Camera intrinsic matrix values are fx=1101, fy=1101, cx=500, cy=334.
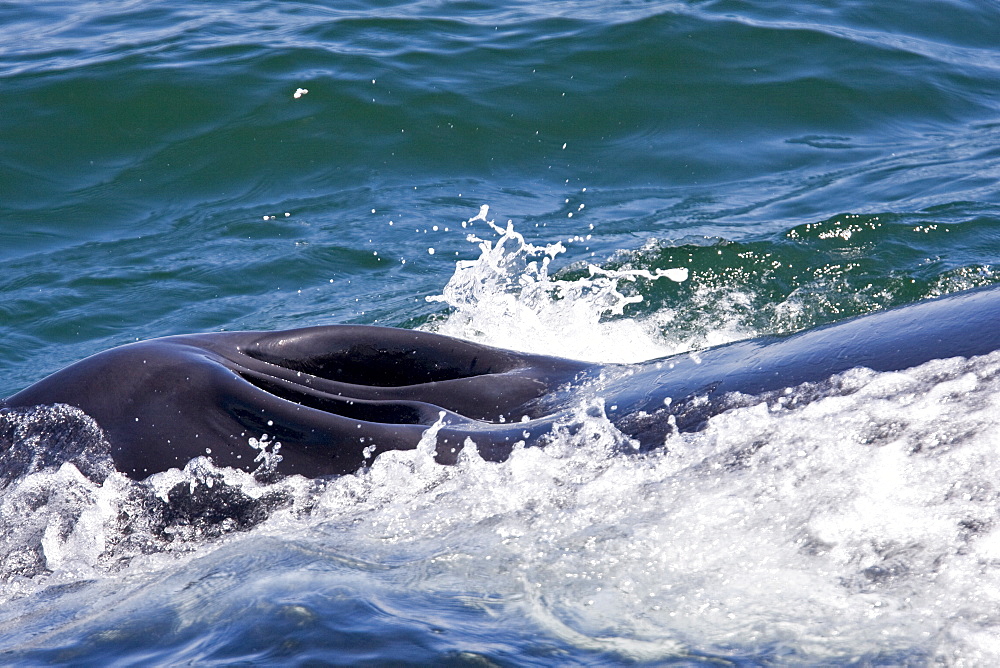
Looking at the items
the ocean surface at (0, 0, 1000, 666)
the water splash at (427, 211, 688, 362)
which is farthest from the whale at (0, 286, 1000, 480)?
the water splash at (427, 211, 688, 362)

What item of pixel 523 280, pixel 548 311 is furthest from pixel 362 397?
pixel 523 280

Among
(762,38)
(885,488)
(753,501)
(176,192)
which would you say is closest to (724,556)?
(753,501)

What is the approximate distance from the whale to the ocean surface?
0.27 ft

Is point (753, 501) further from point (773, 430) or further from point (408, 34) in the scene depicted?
point (408, 34)

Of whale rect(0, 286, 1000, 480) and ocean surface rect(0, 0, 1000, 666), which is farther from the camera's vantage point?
whale rect(0, 286, 1000, 480)

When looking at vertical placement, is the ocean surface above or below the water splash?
above

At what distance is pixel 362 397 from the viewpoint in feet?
12.0

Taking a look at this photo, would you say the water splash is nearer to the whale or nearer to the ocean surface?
the ocean surface

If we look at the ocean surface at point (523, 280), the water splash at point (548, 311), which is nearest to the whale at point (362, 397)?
the ocean surface at point (523, 280)

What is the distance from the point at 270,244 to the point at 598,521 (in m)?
6.98

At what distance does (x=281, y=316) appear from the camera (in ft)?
27.5

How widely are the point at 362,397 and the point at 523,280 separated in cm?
413

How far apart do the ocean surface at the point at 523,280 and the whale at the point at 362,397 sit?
8 centimetres

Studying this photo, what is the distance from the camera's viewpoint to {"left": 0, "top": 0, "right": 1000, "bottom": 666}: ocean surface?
261 centimetres
